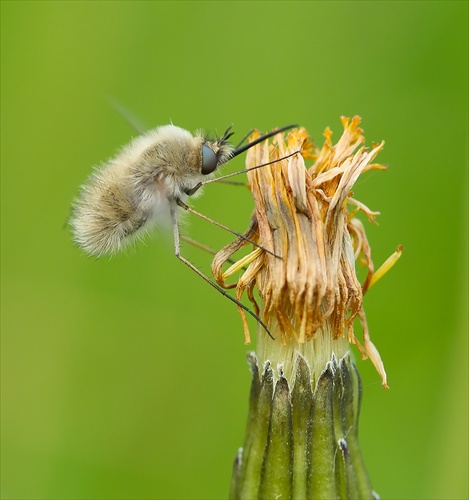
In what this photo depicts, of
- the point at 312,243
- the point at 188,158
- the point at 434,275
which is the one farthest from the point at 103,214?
the point at 434,275

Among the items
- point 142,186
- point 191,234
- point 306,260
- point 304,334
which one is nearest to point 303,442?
point 304,334

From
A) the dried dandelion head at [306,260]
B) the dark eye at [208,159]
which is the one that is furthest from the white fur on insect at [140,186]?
the dried dandelion head at [306,260]

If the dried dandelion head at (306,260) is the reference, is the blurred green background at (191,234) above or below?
above

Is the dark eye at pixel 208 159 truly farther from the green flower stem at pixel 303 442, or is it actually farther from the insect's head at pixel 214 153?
the green flower stem at pixel 303 442

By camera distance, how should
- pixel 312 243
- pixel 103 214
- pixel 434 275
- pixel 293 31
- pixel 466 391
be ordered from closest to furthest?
1. pixel 312 243
2. pixel 103 214
3. pixel 466 391
4. pixel 434 275
5. pixel 293 31

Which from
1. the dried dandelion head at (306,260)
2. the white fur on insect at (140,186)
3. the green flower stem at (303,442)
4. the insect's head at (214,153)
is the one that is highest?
the insect's head at (214,153)

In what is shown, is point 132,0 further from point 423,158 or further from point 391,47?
point 423,158
